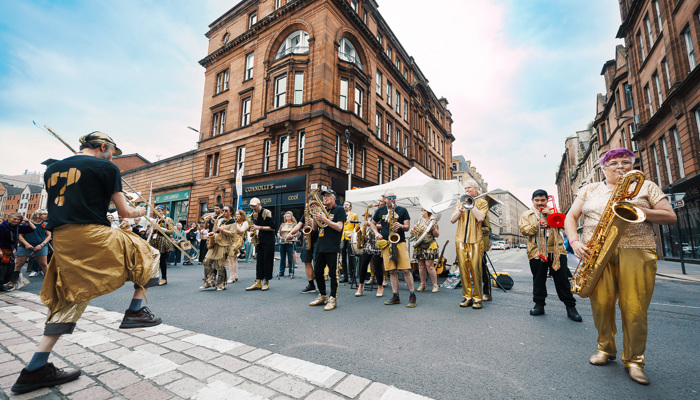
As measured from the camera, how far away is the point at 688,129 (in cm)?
1466

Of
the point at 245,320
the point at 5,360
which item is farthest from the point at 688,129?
the point at 5,360

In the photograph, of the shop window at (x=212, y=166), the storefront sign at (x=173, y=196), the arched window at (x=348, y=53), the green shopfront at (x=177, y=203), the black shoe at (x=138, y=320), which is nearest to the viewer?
the black shoe at (x=138, y=320)

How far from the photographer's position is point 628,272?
2.61 meters

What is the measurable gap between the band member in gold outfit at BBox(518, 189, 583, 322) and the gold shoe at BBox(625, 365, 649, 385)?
2073mm

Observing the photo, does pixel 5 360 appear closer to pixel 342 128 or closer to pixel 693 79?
pixel 342 128

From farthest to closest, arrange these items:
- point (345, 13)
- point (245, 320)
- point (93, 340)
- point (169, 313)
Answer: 1. point (345, 13)
2. point (169, 313)
3. point (245, 320)
4. point (93, 340)

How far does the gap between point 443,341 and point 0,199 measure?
131 metres

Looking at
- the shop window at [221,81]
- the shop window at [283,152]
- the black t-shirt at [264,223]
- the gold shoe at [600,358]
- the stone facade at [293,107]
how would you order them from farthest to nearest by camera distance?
the shop window at [221,81]
the shop window at [283,152]
the stone facade at [293,107]
the black t-shirt at [264,223]
the gold shoe at [600,358]

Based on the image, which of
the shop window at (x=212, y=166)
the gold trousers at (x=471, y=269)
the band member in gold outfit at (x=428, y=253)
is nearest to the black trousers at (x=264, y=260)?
the band member in gold outfit at (x=428, y=253)

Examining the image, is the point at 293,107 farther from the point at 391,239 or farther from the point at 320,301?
the point at 320,301

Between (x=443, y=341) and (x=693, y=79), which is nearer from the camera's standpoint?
(x=443, y=341)

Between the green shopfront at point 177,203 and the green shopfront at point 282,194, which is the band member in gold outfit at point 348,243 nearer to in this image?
the green shopfront at point 282,194

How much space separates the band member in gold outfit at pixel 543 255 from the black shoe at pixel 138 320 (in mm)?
5168

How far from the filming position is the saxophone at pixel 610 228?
8.25ft
